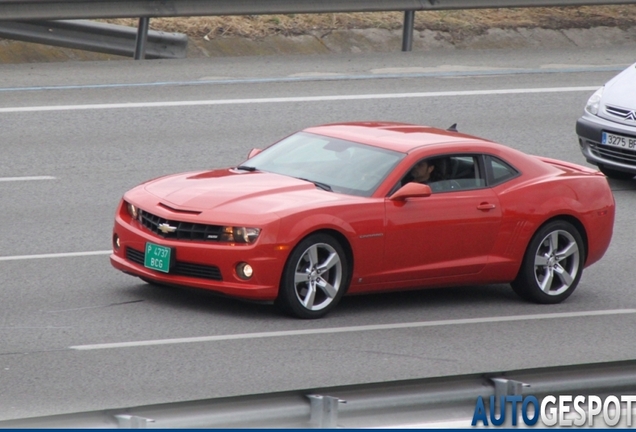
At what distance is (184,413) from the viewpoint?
501cm

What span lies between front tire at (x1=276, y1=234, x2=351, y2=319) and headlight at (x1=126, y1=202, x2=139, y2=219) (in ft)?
4.21

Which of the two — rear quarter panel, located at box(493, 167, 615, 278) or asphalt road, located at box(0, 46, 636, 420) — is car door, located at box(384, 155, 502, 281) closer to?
rear quarter panel, located at box(493, 167, 615, 278)

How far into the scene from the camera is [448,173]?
10.2 metres

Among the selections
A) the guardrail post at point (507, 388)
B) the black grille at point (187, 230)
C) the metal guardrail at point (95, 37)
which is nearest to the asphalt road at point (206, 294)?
the black grille at point (187, 230)

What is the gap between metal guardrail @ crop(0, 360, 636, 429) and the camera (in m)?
4.91

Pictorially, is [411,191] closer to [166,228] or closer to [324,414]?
[166,228]

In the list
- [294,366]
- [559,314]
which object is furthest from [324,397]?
[559,314]

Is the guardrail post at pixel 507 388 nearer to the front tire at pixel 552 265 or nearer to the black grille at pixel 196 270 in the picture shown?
the black grille at pixel 196 270

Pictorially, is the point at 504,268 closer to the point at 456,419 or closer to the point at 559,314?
the point at 559,314

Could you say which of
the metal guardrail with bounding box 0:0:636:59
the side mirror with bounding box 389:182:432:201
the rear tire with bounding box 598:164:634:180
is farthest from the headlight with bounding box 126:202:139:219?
the metal guardrail with bounding box 0:0:636:59

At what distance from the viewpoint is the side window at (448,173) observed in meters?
10.0

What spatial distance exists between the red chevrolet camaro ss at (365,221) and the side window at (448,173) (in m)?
0.01

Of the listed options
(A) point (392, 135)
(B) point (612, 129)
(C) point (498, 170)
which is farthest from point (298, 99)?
(C) point (498, 170)

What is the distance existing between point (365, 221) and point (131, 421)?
4.87m
